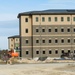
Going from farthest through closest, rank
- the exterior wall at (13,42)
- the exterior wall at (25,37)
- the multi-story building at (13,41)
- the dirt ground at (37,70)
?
the multi-story building at (13,41), the exterior wall at (13,42), the exterior wall at (25,37), the dirt ground at (37,70)

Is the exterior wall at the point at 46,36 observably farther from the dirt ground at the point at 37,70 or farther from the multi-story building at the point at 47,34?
the dirt ground at the point at 37,70

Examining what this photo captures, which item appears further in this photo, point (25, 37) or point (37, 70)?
point (25, 37)

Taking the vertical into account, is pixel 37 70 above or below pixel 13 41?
below

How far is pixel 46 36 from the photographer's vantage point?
10462 cm

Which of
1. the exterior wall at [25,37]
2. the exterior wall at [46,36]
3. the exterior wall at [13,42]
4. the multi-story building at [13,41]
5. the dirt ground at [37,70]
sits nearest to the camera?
the dirt ground at [37,70]

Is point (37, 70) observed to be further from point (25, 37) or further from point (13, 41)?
point (13, 41)

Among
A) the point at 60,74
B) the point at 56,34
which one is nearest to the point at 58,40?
the point at 56,34

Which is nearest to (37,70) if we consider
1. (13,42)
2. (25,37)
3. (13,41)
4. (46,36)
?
(46,36)

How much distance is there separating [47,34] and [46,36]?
698mm

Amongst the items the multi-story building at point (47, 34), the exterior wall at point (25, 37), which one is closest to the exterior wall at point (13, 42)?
the exterior wall at point (25, 37)

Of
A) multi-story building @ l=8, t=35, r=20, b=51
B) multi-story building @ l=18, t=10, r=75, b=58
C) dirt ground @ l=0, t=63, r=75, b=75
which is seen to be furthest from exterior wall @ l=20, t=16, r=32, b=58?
dirt ground @ l=0, t=63, r=75, b=75

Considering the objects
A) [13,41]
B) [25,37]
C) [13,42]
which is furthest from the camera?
[13,42]

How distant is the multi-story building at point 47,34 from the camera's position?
104188 mm

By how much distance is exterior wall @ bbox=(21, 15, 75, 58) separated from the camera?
104 metres
